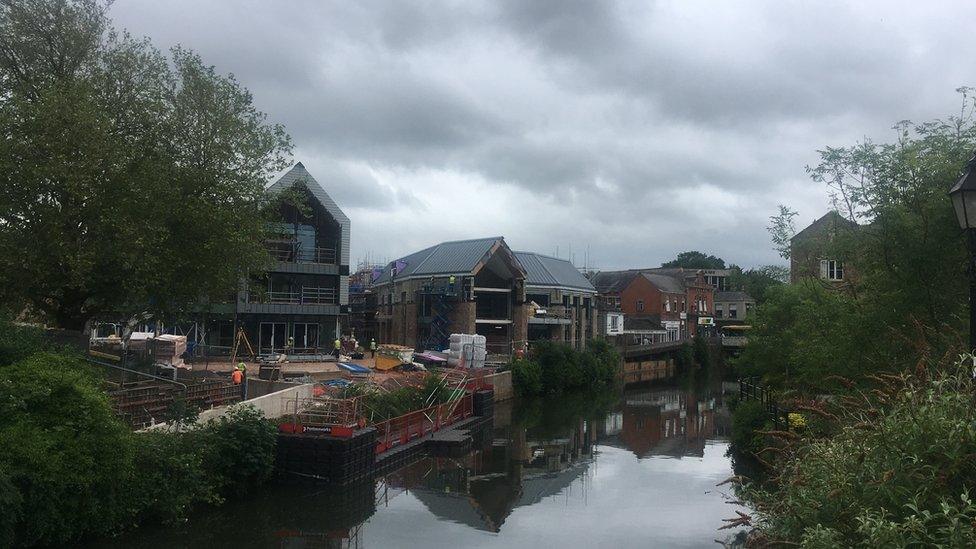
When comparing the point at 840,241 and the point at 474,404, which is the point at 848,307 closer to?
the point at 840,241

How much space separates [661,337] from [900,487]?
281 feet

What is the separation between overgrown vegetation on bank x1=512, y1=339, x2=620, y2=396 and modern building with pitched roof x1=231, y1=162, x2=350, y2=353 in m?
12.3

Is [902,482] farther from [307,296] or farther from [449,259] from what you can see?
[449,259]

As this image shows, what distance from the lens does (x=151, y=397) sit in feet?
72.7

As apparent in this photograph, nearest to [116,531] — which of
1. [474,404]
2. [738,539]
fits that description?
[738,539]

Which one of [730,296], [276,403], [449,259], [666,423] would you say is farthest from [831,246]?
[730,296]

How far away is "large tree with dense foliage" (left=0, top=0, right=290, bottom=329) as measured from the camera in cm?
2167

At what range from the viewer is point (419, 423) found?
103 ft

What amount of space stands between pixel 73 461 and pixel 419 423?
17.5 m

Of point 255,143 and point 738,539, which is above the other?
point 255,143

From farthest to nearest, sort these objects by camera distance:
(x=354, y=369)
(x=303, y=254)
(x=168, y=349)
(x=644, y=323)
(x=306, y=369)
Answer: (x=644, y=323) < (x=303, y=254) < (x=354, y=369) < (x=306, y=369) < (x=168, y=349)

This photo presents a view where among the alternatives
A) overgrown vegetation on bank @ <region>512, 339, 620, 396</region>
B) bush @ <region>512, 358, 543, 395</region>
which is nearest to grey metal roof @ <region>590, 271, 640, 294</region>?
overgrown vegetation on bank @ <region>512, 339, 620, 396</region>

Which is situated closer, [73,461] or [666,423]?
[73,461]

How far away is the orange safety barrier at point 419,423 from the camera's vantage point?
27.8 meters
